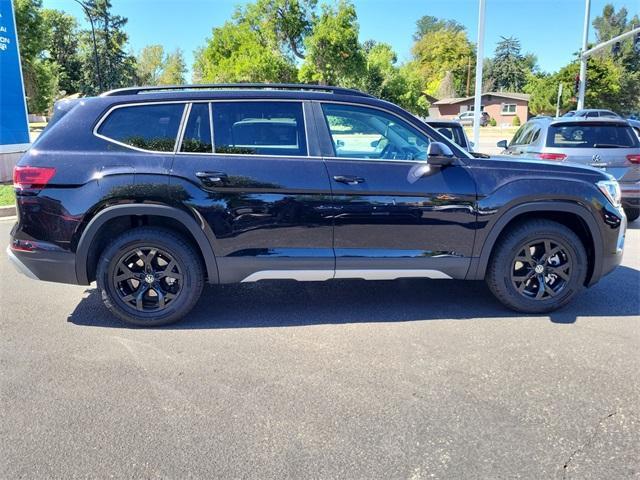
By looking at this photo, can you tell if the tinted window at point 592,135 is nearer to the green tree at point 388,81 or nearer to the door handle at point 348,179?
the door handle at point 348,179

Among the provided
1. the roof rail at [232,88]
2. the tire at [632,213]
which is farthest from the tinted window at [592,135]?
the roof rail at [232,88]

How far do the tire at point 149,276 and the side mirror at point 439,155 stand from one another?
2.00 meters

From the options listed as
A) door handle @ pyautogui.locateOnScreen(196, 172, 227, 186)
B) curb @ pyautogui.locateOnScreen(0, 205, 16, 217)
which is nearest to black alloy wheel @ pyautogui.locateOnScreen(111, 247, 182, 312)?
door handle @ pyautogui.locateOnScreen(196, 172, 227, 186)

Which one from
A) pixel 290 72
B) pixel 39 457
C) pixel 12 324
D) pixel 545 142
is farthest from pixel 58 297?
pixel 290 72

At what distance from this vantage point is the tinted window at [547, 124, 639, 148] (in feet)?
26.2

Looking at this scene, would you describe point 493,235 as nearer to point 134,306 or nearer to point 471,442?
point 471,442

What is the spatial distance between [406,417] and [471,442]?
0.38 m

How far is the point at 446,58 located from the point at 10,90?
311 feet

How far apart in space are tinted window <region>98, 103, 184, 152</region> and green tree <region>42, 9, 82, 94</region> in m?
71.1

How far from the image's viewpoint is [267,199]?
3.96 metres

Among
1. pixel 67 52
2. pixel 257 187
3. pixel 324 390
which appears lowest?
pixel 324 390

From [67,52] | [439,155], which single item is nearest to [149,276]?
[439,155]

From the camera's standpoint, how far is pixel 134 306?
13.6 ft

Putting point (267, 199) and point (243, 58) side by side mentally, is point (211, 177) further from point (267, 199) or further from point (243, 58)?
point (243, 58)
